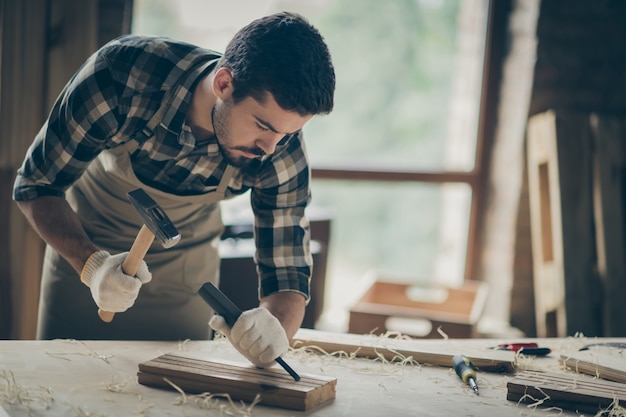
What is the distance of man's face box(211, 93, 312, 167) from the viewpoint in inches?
75.2

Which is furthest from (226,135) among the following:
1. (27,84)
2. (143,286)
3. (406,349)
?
(27,84)

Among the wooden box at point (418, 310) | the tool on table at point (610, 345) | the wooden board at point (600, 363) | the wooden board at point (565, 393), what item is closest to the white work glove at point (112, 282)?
the wooden board at point (565, 393)

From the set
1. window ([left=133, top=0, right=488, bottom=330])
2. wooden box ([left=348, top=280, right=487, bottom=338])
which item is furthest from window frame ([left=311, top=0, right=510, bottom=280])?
wooden box ([left=348, top=280, right=487, bottom=338])

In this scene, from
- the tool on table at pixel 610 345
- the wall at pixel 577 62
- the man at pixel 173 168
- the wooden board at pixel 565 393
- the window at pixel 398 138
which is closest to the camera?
the wooden board at pixel 565 393

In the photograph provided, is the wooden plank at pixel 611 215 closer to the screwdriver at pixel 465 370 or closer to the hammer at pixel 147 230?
the screwdriver at pixel 465 370

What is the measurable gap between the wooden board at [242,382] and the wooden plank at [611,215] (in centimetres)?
245

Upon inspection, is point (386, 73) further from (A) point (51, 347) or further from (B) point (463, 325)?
(A) point (51, 347)

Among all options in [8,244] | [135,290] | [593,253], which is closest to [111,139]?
[135,290]

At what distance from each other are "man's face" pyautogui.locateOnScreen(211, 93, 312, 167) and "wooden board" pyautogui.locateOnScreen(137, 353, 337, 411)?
1.87 ft

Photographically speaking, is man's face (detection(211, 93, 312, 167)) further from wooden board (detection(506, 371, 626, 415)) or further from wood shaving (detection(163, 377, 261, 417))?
wooden board (detection(506, 371, 626, 415))

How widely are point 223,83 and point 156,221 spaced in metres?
0.42

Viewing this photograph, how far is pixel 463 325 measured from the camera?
131 inches

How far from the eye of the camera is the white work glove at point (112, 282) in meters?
1.84

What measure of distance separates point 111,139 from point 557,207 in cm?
246
